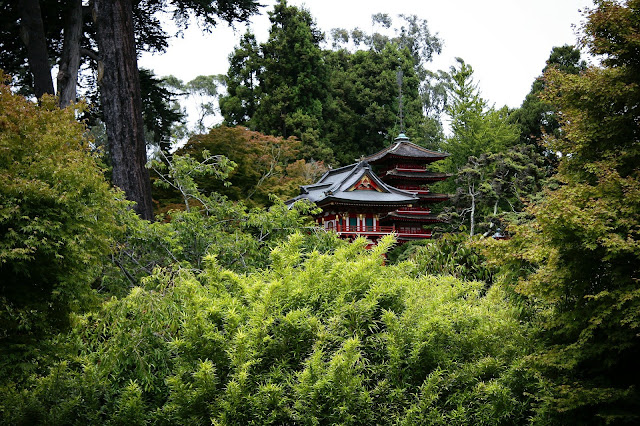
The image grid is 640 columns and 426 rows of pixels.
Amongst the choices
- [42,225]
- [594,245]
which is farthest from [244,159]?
[594,245]

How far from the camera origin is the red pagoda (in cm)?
1988

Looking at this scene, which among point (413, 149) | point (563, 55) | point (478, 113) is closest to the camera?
point (413, 149)

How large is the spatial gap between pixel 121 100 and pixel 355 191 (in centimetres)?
1252

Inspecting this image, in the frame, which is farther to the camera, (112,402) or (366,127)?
(366,127)

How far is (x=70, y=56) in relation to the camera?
11.3m

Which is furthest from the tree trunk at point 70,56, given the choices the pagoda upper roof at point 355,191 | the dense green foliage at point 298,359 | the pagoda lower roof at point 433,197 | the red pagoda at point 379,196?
the pagoda lower roof at point 433,197

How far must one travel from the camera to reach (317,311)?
3662 mm

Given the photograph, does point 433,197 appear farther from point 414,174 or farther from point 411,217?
point 414,174

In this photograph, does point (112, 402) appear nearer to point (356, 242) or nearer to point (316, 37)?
point (356, 242)

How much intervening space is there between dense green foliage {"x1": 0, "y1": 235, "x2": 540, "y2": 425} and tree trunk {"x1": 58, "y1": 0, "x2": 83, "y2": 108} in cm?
882

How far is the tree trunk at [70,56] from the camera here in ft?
37.1

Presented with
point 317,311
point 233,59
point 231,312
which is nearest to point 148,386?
point 231,312

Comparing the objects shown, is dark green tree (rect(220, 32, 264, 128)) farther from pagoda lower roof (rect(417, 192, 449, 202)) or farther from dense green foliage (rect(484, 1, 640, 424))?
dense green foliage (rect(484, 1, 640, 424))

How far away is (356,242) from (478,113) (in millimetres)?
25146
